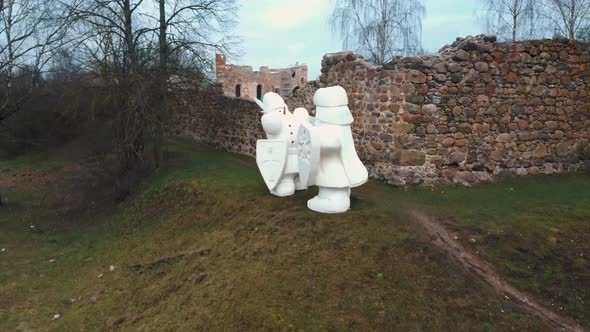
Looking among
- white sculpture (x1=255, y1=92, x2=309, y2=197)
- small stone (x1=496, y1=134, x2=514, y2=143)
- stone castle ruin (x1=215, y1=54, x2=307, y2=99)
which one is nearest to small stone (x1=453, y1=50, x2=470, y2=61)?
small stone (x1=496, y1=134, x2=514, y2=143)

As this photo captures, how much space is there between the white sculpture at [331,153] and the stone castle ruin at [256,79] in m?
20.2

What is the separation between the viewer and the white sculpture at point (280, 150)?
798cm

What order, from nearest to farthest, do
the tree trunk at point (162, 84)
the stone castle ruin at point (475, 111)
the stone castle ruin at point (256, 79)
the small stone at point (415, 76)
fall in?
the small stone at point (415, 76) → the stone castle ruin at point (475, 111) → the tree trunk at point (162, 84) → the stone castle ruin at point (256, 79)

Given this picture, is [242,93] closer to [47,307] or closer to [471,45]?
[471,45]

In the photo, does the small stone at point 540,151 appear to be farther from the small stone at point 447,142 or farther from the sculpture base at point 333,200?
the sculpture base at point 333,200

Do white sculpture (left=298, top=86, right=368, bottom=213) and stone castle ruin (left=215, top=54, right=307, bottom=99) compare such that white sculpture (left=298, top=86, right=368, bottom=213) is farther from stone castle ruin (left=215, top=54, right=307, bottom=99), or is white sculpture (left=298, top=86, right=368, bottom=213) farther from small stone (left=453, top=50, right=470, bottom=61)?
stone castle ruin (left=215, top=54, right=307, bottom=99)

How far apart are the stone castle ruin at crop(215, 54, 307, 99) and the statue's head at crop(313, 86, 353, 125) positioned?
66.1 ft

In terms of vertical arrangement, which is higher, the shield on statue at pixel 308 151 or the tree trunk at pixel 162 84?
the tree trunk at pixel 162 84

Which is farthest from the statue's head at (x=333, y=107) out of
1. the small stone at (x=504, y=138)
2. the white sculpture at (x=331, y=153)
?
the small stone at (x=504, y=138)

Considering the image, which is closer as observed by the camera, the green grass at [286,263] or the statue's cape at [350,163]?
the green grass at [286,263]

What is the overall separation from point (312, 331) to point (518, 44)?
8035 mm

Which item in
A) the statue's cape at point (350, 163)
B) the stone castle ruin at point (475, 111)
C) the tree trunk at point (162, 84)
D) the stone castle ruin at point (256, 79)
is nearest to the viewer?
the statue's cape at point (350, 163)

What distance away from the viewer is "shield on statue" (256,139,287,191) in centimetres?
797

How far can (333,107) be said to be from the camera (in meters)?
6.97
